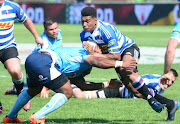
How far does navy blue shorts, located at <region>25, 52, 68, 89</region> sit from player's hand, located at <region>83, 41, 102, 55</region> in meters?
0.64

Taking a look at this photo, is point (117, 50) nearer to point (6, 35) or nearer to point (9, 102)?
point (6, 35)

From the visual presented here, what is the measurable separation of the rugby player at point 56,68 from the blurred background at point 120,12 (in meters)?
27.9

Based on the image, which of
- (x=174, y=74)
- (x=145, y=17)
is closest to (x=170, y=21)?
(x=145, y=17)

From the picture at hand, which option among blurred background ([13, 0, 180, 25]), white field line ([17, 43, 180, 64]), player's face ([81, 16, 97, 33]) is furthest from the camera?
blurred background ([13, 0, 180, 25])

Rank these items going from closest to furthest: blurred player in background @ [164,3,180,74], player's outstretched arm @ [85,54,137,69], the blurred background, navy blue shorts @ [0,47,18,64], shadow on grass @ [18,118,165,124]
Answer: blurred player in background @ [164,3,180,74] → player's outstretched arm @ [85,54,137,69] → shadow on grass @ [18,118,165,124] → navy blue shorts @ [0,47,18,64] → the blurred background

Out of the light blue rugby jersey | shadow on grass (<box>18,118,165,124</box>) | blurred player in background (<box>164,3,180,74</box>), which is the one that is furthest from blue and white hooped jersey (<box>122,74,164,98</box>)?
blurred player in background (<box>164,3,180,74</box>)

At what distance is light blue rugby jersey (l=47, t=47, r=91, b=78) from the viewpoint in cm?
657

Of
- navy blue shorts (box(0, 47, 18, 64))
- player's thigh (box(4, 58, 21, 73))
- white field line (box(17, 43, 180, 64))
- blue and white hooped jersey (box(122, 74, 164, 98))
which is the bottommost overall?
white field line (box(17, 43, 180, 64))

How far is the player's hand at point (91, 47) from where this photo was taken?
22.4 feet

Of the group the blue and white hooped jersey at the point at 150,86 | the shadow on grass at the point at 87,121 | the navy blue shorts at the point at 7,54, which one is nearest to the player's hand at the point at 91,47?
the shadow on grass at the point at 87,121

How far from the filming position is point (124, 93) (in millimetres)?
9250

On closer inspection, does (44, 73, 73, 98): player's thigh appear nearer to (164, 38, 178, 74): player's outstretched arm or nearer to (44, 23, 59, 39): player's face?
(164, 38, 178, 74): player's outstretched arm

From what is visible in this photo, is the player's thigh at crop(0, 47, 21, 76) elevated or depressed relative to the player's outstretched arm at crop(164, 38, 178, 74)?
depressed

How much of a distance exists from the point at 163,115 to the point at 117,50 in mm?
1511
